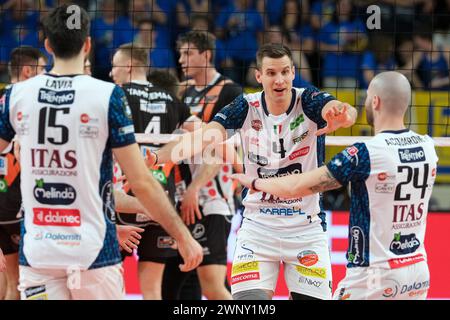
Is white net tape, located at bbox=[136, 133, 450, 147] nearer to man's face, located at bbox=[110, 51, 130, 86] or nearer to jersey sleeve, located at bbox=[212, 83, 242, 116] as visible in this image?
jersey sleeve, located at bbox=[212, 83, 242, 116]

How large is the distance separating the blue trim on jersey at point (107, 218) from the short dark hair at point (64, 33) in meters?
0.57

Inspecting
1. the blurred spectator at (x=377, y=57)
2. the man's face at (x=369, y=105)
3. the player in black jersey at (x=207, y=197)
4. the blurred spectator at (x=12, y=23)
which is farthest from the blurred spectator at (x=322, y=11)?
the man's face at (x=369, y=105)

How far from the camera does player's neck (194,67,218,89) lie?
9578mm

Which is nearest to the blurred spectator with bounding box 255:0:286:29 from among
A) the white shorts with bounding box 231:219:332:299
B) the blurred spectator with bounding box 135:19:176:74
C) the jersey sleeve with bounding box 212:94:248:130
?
the blurred spectator with bounding box 135:19:176:74

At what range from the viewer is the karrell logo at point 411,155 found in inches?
217

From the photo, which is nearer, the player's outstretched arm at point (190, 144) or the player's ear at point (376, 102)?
the player's ear at point (376, 102)

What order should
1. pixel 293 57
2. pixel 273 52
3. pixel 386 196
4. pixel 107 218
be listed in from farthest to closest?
pixel 293 57, pixel 273 52, pixel 386 196, pixel 107 218

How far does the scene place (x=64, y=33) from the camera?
5.24m

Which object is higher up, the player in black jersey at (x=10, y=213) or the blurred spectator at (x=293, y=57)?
the blurred spectator at (x=293, y=57)

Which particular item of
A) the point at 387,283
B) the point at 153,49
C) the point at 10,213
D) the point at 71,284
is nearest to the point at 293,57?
the point at 153,49

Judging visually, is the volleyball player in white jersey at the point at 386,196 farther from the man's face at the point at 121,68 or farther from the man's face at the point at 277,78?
the man's face at the point at 121,68

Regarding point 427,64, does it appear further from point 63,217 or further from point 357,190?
point 63,217

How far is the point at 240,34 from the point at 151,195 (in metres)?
9.62

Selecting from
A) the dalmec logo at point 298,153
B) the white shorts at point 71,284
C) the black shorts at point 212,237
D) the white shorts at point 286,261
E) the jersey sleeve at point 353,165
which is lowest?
the black shorts at point 212,237
